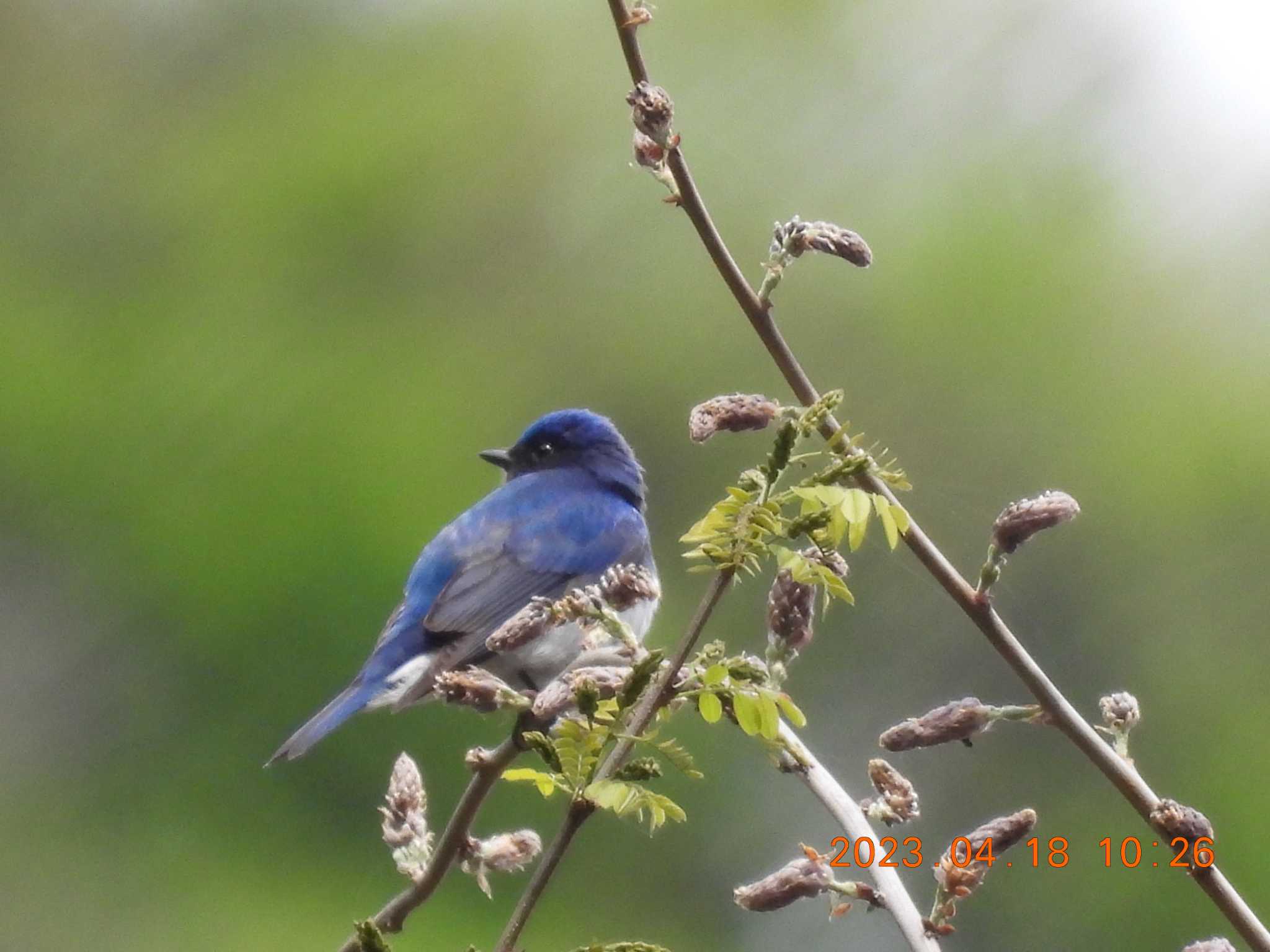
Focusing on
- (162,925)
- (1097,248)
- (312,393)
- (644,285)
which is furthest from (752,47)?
(162,925)

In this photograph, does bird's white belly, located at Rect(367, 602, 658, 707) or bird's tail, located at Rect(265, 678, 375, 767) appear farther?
bird's white belly, located at Rect(367, 602, 658, 707)

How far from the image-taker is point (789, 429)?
900mm

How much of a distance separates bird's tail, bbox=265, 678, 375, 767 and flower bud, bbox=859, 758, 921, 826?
1.44 meters

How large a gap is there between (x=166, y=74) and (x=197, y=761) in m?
5.24

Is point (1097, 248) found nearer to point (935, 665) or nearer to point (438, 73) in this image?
point (935, 665)

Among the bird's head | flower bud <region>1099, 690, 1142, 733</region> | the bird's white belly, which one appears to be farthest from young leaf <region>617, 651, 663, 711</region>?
the bird's head

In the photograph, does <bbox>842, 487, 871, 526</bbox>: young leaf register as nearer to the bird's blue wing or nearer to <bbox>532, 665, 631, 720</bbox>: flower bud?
<bbox>532, 665, 631, 720</bbox>: flower bud

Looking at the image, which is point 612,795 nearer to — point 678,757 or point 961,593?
point 678,757

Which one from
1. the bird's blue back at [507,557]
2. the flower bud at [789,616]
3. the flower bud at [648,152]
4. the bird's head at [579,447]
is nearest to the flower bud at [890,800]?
the flower bud at [789,616]

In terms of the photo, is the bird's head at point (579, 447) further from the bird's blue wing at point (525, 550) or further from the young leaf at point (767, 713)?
the young leaf at point (767, 713)

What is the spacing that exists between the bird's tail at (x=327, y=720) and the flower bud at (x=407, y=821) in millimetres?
1221

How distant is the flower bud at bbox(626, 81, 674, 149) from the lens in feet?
3.69

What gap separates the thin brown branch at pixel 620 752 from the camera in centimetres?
82

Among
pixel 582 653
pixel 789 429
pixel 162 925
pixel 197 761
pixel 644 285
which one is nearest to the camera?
pixel 789 429
